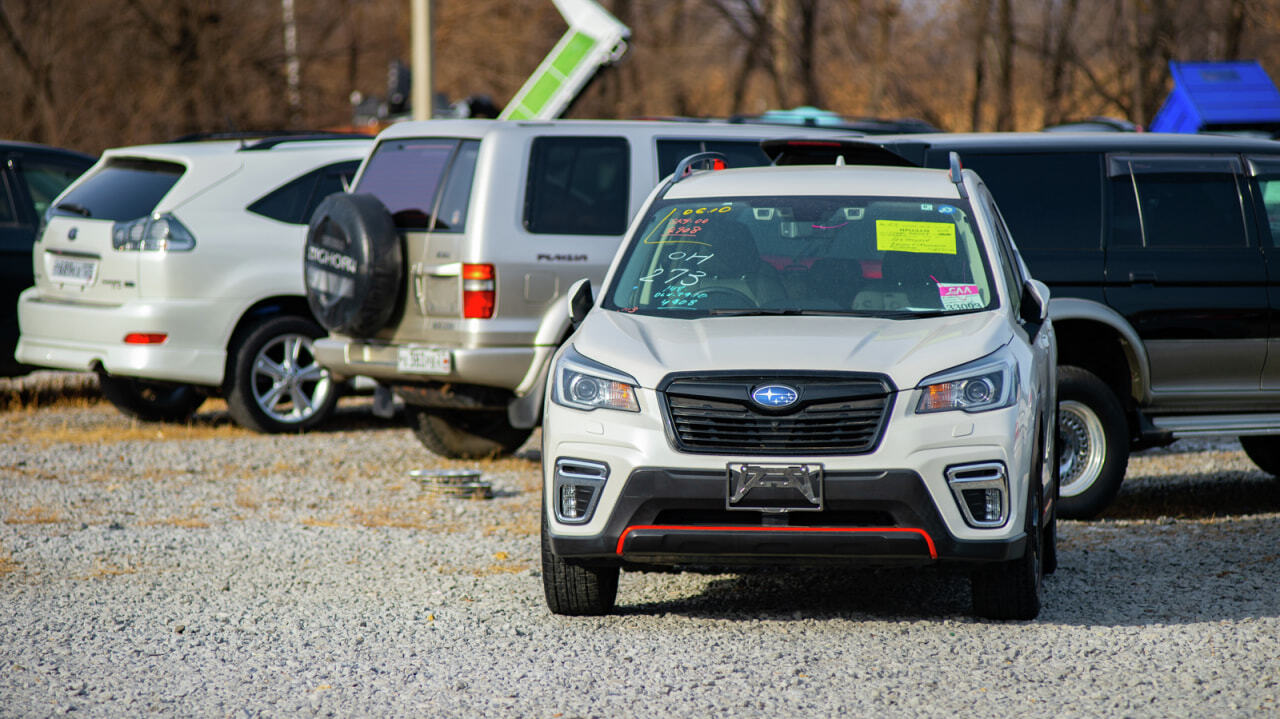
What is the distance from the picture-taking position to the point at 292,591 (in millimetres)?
6855

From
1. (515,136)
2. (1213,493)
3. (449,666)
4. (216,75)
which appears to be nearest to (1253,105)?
(1213,493)

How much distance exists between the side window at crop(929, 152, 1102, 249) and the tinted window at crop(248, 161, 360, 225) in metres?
4.88

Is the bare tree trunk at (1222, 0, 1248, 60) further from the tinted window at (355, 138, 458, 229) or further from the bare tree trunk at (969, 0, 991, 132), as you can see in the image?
the tinted window at (355, 138, 458, 229)

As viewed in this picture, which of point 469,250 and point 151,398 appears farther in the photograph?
point 151,398

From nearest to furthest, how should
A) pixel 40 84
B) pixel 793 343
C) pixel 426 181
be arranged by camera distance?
pixel 793 343 → pixel 426 181 → pixel 40 84

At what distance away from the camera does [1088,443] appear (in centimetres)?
859

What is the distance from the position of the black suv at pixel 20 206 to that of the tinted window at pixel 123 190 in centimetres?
105

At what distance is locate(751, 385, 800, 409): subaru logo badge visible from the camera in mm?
5773

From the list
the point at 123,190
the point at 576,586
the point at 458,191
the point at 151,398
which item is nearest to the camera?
the point at 576,586

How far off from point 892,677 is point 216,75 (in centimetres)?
2260

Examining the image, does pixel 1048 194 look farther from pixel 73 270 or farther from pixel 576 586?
pixel 73 270

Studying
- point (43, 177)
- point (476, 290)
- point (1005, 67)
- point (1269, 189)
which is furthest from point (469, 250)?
point (1005, 67)

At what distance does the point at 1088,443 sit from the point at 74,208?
23.4 ft

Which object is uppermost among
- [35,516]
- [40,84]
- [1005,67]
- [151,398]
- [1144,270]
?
[1005,67]
